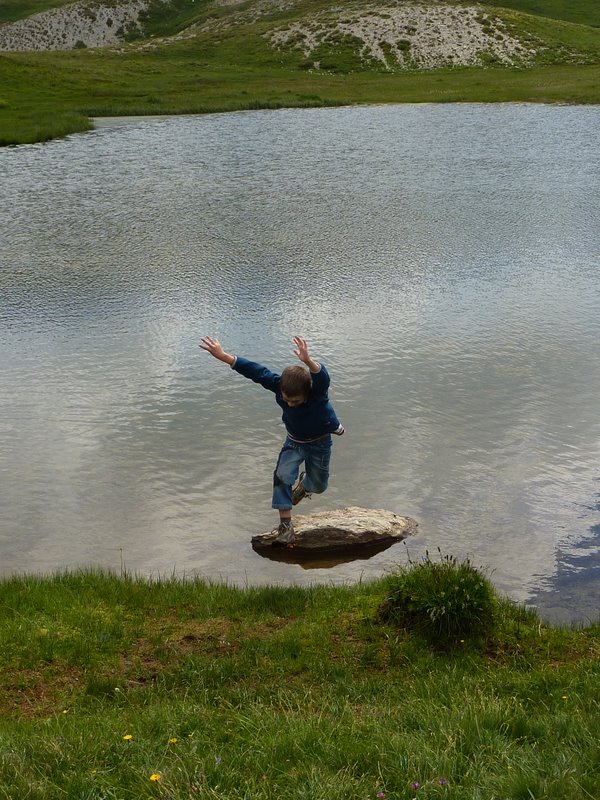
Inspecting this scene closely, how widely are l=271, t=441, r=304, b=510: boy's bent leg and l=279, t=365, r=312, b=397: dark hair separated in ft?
3.30

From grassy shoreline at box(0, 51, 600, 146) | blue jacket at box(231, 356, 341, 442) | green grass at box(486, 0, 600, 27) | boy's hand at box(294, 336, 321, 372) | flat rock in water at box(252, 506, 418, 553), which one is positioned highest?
green grass at box(486, 0, 600, 27)

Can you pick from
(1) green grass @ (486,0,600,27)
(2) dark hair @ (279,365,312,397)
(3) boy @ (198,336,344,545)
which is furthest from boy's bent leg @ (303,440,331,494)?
(1) green grass @ (486,0,600,27)

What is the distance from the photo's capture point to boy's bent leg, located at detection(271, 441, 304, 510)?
1180cm

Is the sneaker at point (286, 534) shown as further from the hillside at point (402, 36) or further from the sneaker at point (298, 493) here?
the hillside at point (402, 36)

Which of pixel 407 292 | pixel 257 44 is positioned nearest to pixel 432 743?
pixel 407 292

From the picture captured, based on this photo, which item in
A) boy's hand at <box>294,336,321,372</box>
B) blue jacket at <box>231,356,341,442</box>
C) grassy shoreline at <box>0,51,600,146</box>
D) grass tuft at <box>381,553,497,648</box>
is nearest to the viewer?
grass tuft at <box>381,553,497,648</box>

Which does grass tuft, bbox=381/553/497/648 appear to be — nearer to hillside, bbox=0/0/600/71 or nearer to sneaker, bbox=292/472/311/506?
sneaker, bbox=292/472/311/506

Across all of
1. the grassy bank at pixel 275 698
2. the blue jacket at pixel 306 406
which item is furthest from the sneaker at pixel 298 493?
the grassy bank at pixel 275 698

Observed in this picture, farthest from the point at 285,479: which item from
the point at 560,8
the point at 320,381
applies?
the point at 560,8

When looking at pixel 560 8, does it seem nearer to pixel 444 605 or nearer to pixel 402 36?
pixel 402 36

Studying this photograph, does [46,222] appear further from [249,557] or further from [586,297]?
[249,557]

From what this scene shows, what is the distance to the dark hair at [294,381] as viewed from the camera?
11148mm

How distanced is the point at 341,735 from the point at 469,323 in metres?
15.3

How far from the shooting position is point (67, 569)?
1135 centimetres
